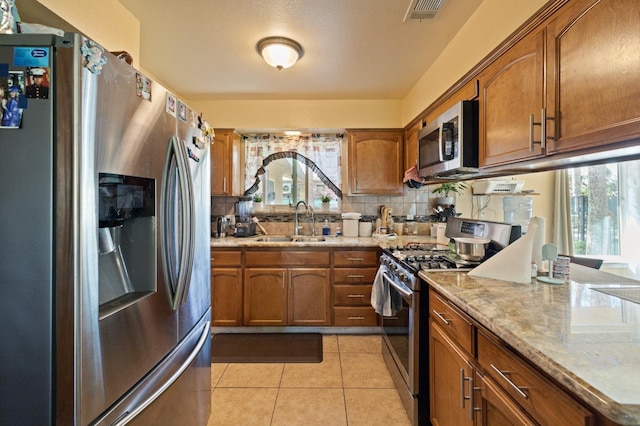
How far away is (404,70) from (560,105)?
1.65m

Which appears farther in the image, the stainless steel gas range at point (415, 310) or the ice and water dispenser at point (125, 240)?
the stainless steel gas range at point (415, 310)

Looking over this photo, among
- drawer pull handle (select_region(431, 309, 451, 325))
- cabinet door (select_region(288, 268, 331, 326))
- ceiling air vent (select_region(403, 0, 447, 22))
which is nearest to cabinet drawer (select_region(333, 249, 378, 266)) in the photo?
cabinet door (select_region(288, 268, 331, 326))

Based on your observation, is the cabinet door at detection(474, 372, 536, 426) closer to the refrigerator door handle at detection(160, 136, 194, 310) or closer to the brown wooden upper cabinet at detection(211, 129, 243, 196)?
the refrigerator door handle at detection(160, 136, 194, 310)

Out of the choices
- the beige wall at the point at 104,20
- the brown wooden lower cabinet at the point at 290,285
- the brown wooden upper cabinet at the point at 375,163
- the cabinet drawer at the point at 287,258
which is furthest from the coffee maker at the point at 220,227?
the beige wall at the point at 104,20

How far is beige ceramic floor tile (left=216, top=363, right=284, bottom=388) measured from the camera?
208 cm

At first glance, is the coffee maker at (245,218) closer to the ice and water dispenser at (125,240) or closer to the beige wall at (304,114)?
the beige wall at (304,114)

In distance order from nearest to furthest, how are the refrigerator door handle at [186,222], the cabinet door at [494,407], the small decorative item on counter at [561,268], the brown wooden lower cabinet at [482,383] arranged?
the brown wooden lower cabinet at [482,383], the cabinet door at [494,407], the refrigerator door handle at [186,222], the small decorative item on counter at [561,268]

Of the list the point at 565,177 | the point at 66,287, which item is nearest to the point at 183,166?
the point at 66,287

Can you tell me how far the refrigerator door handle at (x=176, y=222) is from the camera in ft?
3.77

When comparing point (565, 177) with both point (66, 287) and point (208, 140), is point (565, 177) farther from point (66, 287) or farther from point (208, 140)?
point (66, 287)

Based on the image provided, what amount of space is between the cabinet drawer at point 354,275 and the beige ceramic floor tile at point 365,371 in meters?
0.66

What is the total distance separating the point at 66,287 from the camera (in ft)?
2.51

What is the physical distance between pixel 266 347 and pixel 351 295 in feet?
3.07

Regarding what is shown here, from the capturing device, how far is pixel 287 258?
283 cm
